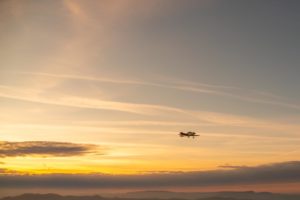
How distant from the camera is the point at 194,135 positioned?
105750 millimetres
